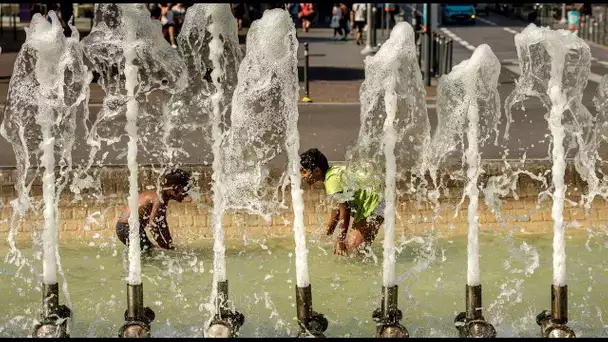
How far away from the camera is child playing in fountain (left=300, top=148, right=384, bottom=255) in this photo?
34.2 ft

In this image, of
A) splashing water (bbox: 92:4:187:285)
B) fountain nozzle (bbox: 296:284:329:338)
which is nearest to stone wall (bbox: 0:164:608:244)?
splashing water (bbox: 92:4:187:285)

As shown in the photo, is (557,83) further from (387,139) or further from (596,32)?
(596,32)

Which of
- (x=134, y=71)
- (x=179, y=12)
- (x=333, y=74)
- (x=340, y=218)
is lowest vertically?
(x=333, y=74)

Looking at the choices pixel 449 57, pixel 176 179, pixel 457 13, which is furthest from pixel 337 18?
pixel 176 179

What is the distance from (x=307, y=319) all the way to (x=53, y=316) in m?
1.50

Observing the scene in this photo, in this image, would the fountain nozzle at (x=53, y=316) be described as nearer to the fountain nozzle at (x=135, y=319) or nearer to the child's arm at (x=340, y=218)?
the fountain nozzle at (x=135, y=319)

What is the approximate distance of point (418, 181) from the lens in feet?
39.7

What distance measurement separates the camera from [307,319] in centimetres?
792

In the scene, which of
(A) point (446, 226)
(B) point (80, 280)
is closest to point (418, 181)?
(A) point (446, 226)

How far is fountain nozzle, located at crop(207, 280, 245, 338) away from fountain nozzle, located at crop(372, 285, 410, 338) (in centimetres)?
83

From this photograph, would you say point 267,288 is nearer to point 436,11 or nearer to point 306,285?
point 306,285

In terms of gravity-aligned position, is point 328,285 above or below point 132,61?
below

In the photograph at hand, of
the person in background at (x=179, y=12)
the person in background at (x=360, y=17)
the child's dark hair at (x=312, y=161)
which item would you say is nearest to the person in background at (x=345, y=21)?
the person in background at (x=360, y=17)

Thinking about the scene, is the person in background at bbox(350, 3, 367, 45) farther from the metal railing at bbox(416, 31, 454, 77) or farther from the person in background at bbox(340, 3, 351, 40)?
the metal railing at bbox(416, 31, 454, 77)
